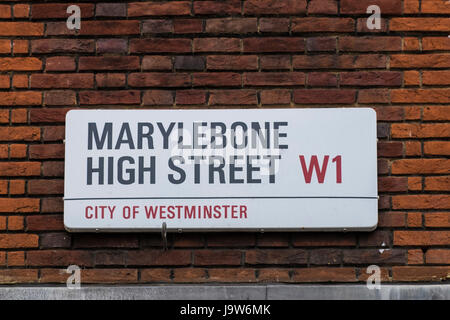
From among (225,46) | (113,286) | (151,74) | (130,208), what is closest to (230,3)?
(225,46)

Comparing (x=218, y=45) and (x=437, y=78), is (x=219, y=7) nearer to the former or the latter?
(x=218, y=45)

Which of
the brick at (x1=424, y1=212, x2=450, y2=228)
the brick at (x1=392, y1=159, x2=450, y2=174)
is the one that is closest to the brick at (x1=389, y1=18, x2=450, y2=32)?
the brick at (x1=392, y1=159, x2=450, y2=174)

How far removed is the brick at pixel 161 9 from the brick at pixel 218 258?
1193 millimetres

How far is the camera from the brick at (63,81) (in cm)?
367

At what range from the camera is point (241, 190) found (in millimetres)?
3502

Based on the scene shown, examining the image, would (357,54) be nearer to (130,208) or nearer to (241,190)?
(241,190)

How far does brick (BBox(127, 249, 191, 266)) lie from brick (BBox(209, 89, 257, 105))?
0.75 m

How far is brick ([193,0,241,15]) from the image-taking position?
12.1 ft

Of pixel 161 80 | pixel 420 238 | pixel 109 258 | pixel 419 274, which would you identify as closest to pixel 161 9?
pixel 161 80

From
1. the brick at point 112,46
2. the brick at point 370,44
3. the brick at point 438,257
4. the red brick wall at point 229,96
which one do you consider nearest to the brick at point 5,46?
the red brick wall at point 229,96

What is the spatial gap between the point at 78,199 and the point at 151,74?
2.33 ft

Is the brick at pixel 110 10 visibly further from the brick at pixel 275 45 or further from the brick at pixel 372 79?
the brick at pixel 372 79

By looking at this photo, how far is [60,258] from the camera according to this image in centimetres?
356

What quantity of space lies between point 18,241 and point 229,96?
1.24m
